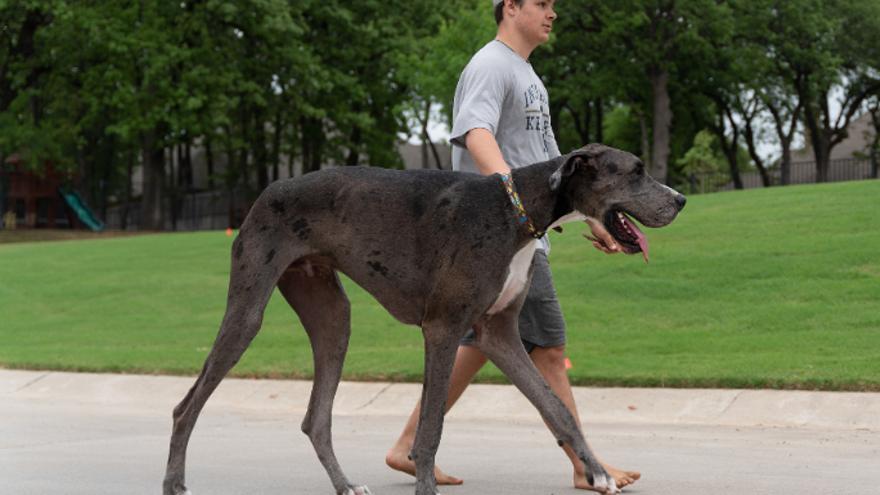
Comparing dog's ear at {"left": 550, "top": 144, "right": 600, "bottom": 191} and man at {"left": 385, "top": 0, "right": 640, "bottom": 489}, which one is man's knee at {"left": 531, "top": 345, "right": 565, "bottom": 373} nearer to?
man at {"left": 385, "top": 0, "right": 640, "bottom": 489}

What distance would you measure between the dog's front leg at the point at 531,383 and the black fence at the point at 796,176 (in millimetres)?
46121

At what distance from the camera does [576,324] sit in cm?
1493

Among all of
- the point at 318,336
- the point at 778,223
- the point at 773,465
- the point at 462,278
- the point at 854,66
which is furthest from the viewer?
the point at 854,66

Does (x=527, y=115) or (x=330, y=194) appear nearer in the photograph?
(x=330, y=194)

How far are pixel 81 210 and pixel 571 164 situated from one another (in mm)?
49985

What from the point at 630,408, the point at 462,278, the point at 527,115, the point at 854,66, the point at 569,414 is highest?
the point at 854,66

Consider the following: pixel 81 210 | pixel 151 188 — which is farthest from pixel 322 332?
pixel 81 210

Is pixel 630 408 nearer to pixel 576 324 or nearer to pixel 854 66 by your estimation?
pixel 576 324

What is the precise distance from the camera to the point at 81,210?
53344 mm

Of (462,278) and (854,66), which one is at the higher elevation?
(854,66)

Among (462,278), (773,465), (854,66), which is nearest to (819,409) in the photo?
(773,465)

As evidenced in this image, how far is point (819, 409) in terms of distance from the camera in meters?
9.62

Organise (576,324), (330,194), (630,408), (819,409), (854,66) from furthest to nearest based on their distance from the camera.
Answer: (854,66) < (576,324) < (630,408) < (819,409) < (330,194)

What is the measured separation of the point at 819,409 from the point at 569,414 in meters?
4.52
